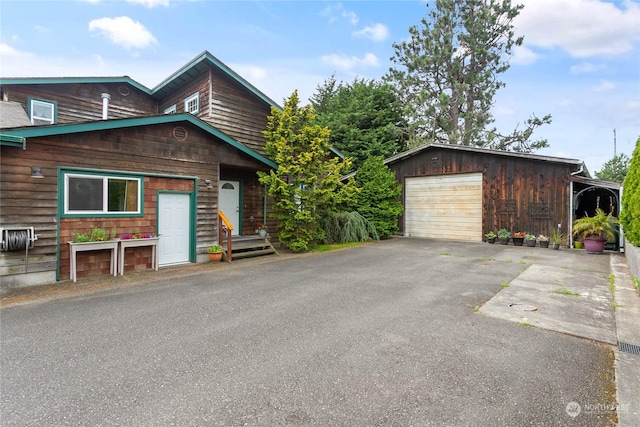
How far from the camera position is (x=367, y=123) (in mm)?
20562

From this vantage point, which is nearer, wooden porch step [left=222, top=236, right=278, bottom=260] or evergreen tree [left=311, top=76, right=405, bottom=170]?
wooden porch step [left=222, top=236, right=278, bottom=260]

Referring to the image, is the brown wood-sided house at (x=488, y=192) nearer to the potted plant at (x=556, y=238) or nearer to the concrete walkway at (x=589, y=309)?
the potted plant at (x=556, y=238)

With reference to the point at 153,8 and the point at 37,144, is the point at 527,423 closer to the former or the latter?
the point at 37,144

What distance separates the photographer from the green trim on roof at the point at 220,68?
383 inches

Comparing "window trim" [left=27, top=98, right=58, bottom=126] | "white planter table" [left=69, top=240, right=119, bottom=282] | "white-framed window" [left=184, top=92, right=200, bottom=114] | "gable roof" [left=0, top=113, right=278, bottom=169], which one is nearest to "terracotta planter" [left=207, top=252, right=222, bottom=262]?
"white planter table" [left=69, top=240, right=119, bottom=282]

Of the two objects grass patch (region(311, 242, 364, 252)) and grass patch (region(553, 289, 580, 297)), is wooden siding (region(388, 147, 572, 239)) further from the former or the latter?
grass patch (region(553, 289, 580, 297))

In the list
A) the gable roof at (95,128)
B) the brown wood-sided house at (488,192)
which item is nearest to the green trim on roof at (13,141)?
the gable roof at (95,128)

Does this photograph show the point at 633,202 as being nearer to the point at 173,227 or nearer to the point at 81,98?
the point at 173,227

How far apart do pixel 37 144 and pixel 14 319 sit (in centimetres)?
341

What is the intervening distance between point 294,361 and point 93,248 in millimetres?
5609

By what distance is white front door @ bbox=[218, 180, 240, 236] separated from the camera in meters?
9.91

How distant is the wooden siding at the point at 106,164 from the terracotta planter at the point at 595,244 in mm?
10417

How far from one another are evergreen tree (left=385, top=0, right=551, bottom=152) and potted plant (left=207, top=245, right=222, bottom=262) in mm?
15480

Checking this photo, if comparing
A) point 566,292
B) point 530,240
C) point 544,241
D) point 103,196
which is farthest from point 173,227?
point 544,241
